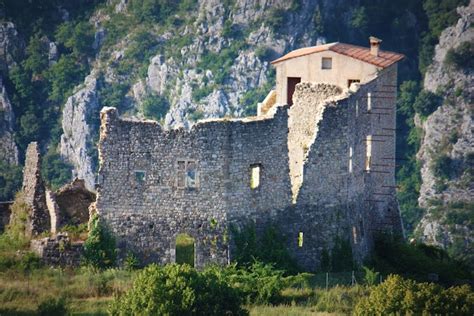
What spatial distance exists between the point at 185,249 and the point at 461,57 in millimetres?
70666

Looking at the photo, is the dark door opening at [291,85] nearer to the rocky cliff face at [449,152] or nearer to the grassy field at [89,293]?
the grassy field at [89,293]

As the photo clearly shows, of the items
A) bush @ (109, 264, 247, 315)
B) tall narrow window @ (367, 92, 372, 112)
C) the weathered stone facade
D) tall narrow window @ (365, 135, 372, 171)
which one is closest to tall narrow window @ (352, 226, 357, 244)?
the weathered stone facade

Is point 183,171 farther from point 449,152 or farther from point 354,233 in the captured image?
point 449,152

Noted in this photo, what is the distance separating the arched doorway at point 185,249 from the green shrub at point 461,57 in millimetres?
69670

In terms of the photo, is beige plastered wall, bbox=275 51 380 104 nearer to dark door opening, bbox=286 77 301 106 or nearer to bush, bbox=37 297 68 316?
dark door opening, bbox=286 77 301 106

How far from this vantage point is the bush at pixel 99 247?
58406 millimetres

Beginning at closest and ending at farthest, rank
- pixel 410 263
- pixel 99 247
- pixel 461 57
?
pixel 99 247 < pixel 410 263 < pixel 461 57

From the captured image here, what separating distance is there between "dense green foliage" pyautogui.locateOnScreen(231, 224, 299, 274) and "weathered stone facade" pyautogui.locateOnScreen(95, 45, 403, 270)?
24 centimetres

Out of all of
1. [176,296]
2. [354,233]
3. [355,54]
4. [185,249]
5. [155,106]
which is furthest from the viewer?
[155,106]

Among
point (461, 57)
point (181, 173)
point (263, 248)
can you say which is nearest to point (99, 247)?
point (181, 173)

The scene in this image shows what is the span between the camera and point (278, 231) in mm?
60094

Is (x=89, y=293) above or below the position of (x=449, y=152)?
below

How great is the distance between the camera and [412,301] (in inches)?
2168

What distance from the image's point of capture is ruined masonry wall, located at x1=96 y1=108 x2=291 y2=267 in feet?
192
